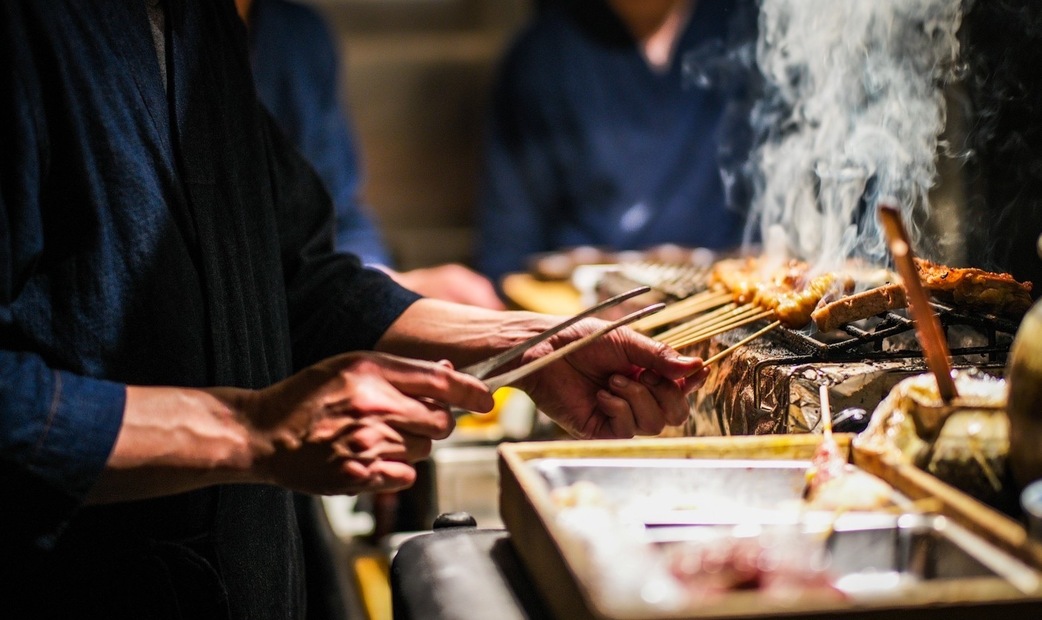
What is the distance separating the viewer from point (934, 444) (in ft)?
4.86

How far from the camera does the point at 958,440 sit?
4.81ft

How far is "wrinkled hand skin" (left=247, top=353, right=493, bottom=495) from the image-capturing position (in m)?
1.50

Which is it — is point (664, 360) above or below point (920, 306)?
below

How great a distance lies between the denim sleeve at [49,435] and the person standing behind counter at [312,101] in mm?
2812

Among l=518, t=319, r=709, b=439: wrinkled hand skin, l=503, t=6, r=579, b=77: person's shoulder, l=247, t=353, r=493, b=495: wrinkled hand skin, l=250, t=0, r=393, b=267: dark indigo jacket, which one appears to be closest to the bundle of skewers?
l=518, t=319, r=709, b=439: wrinkled hand skin

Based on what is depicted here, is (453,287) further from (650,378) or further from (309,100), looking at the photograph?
(650,378)

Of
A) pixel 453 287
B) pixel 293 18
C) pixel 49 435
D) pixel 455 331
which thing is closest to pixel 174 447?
pixel 49 435

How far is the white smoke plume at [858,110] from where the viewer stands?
2594 mm

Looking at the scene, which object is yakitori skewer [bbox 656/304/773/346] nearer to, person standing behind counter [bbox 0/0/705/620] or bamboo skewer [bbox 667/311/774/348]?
bamboo skewer [bbox 667/311/774/348]

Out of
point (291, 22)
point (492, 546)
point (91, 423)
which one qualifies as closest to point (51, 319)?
point (91, 423)

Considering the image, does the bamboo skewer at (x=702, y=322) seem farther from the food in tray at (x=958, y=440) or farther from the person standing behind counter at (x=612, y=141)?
the person standing behind counter at (x=612, y=141)

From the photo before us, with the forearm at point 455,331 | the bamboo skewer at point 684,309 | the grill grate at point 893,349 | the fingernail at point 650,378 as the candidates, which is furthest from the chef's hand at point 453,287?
the grill grate at point 893,349

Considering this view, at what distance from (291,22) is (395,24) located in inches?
94.6

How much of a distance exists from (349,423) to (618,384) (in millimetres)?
700
